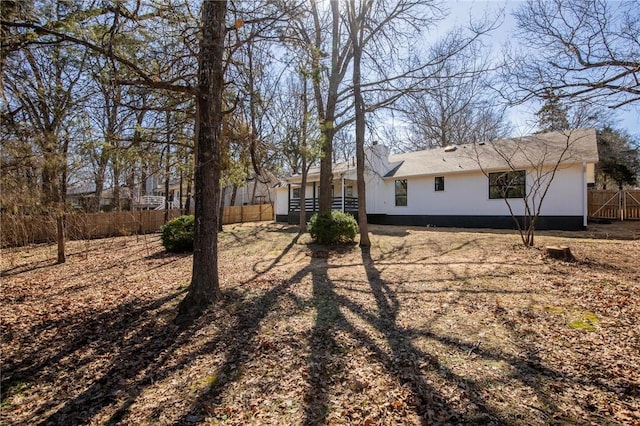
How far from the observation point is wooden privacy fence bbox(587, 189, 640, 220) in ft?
54.4

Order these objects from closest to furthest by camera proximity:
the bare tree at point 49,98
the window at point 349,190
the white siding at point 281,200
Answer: the bare tree at point 49,98, the window at point 349,190, the white siding at point 281,200

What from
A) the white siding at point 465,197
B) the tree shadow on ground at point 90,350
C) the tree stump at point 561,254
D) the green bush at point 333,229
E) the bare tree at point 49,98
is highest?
the bare tree at point 49,98

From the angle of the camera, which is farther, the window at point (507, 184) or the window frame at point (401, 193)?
the window frame at point (401, 193)

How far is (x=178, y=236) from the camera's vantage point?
10.1 m

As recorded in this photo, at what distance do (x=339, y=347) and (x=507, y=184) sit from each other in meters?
12.3

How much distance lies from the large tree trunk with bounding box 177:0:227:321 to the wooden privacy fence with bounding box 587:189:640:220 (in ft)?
62.7

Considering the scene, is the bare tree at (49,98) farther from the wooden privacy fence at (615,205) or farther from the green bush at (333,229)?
the wooden privacy fence at (615,205)

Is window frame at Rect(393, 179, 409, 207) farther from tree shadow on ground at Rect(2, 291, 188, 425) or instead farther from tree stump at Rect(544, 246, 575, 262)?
tree shadow on ground at Rect(2, 291, 188, 425)

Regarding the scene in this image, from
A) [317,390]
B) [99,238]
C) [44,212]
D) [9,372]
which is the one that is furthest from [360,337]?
[99,238]

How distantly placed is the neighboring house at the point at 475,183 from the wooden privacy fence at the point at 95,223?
260 inches

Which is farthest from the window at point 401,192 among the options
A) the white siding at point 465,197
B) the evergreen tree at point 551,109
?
the evergreen tree at point 551,109

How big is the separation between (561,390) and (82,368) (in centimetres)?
471

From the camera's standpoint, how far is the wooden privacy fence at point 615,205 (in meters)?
16.6

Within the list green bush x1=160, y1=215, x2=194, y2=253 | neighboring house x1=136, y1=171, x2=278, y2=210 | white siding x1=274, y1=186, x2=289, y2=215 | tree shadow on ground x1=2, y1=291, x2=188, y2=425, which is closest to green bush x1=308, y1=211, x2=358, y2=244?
green bush x1=160, y1=215, x2=194, y2=253
